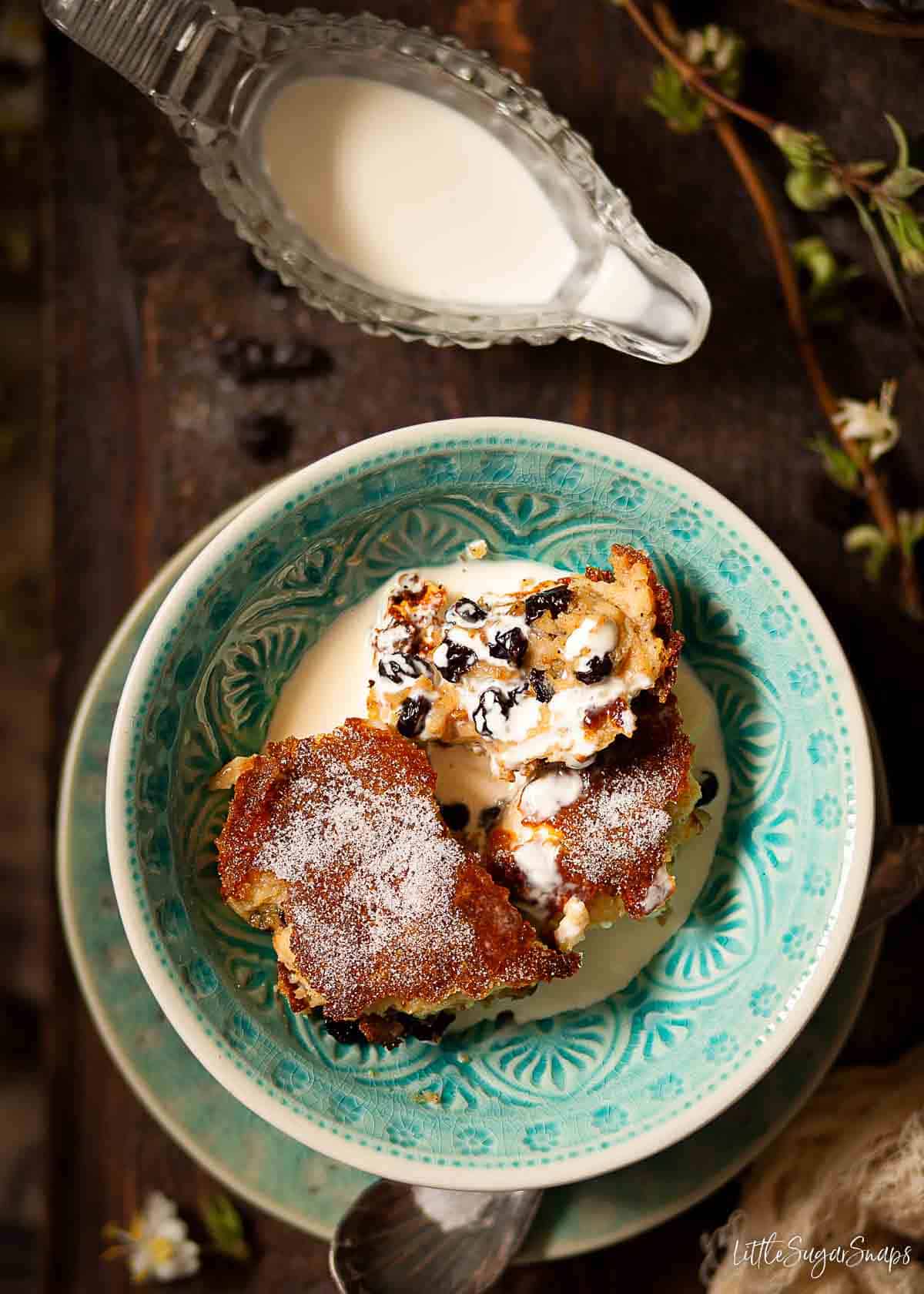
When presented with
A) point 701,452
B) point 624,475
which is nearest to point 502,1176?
point 624,475

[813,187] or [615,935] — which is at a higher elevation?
[813,187]

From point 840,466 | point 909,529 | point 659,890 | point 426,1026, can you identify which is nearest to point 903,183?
point 840,466

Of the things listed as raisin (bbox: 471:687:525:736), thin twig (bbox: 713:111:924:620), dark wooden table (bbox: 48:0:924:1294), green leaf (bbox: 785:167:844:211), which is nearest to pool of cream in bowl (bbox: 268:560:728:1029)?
raisin (bbox: 471:687:525:736)

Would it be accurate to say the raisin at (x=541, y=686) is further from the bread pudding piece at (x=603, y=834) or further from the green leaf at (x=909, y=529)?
the green leaf at (x=909, y=529)

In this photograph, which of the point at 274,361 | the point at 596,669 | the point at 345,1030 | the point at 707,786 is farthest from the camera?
the point at 274,361

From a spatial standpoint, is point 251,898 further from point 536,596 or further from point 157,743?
point 536,596

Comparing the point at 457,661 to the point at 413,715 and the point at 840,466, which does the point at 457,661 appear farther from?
the point at 840,466

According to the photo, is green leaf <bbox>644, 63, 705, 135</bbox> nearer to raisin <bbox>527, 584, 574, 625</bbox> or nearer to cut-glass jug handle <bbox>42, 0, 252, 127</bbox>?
cut-glass jug handle <bbox>42, 0, 252, 127</bbox>
